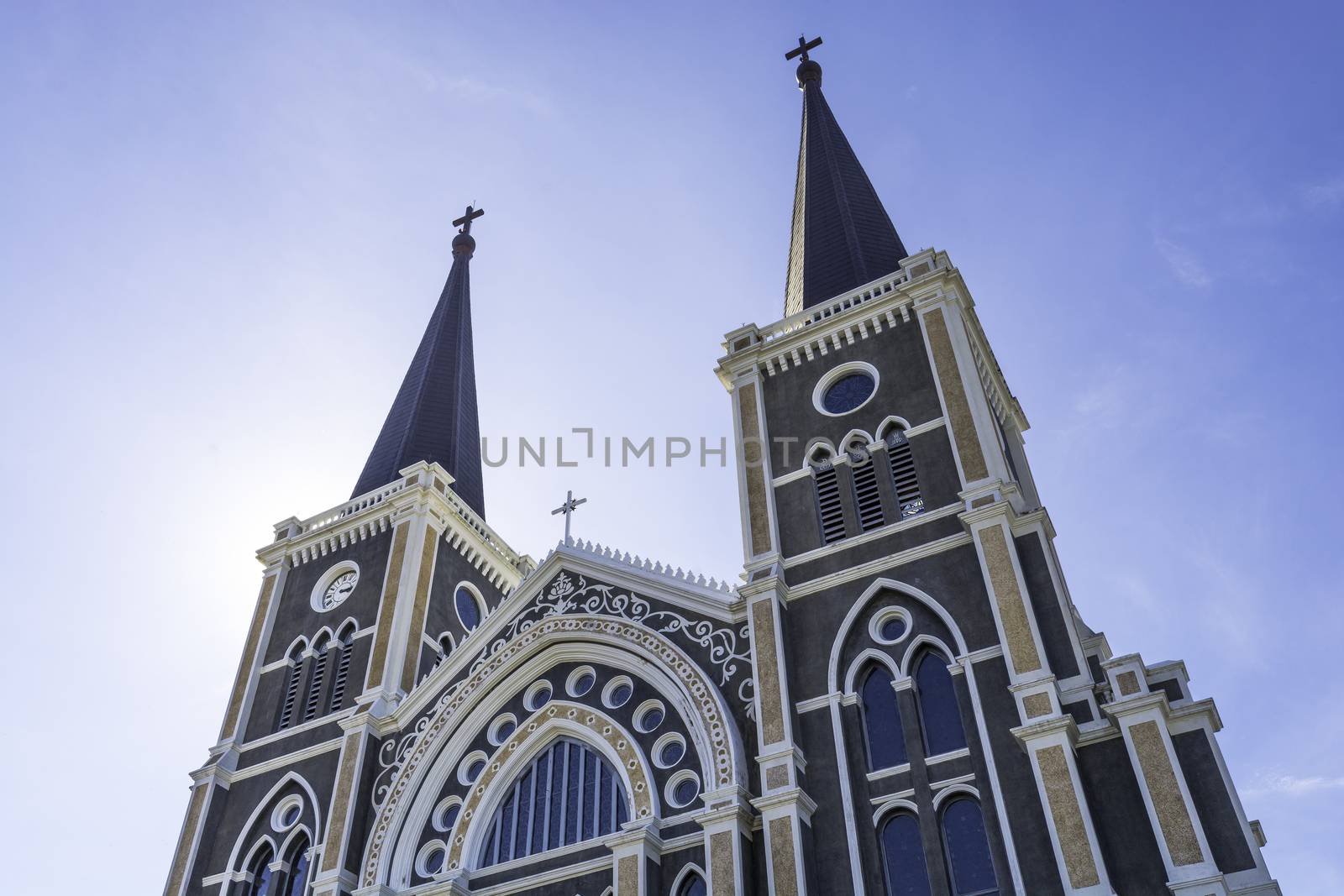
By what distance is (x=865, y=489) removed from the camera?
73.8 ft

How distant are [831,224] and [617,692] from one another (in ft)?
42.7

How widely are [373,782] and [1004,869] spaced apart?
12.7m

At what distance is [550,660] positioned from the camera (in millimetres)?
23641

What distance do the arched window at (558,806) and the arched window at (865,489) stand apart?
641cm

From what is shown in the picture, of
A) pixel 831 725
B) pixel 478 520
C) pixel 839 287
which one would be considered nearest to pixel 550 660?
pixel 831 725

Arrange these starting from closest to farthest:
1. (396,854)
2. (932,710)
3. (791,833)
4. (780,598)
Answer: (791,833)
(932,710)
(780,598)
(396,854)

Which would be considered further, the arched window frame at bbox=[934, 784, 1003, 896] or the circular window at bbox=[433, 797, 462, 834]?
the circular window at bbox=[433, 797, 462, 834]

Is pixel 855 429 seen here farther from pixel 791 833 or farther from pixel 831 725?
pixel 791 833

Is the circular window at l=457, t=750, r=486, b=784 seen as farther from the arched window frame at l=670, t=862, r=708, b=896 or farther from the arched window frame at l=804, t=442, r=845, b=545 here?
the arched window frame at l=804, t=442, r=845, b=545

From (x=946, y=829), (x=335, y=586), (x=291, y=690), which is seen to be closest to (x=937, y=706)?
(x=946, y=829)

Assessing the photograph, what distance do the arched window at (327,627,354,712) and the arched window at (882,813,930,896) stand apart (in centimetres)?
1343

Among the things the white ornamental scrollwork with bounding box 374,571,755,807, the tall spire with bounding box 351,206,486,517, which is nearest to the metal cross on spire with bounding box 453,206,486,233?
the tall spire with bounding box 351,206,486,517

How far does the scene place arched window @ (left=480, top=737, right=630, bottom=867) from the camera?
21.1 metres

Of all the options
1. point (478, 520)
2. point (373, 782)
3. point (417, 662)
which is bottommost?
point (373, 782)
